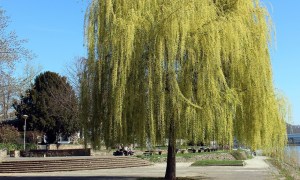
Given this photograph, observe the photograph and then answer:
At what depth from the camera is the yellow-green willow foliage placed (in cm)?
1451

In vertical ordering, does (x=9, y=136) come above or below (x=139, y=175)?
above

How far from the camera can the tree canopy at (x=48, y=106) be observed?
2159 inches

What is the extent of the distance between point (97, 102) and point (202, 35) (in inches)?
185

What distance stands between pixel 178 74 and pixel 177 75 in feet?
0.17

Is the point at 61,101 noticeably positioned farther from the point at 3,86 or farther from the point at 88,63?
the point at 88,63

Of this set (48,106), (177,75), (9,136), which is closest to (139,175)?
(177,75)

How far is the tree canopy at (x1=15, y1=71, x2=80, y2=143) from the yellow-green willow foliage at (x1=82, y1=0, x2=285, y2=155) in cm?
3870

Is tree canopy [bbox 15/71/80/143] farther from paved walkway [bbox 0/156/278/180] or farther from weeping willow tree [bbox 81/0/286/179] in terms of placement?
weeping willow tree [bbox 81/0/286/179]

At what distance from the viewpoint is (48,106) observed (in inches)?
2222

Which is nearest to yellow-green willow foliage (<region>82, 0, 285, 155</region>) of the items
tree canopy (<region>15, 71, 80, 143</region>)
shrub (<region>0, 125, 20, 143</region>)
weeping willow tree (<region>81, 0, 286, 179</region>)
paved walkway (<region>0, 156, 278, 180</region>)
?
weeping willow tree (<region>81, 0, 286, 179</region>)

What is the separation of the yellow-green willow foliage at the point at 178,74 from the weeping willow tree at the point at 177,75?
0.03 meters

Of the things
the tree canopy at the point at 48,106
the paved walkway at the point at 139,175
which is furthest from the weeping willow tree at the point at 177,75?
the tree canopy at the point at 48,106

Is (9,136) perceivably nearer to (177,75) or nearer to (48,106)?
(48,106)

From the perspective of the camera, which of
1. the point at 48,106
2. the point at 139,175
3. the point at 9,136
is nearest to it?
the point at 139,175
